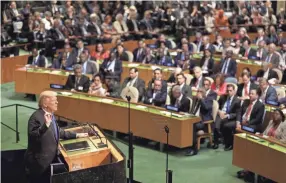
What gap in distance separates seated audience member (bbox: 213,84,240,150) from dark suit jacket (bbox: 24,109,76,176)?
4.65 metres

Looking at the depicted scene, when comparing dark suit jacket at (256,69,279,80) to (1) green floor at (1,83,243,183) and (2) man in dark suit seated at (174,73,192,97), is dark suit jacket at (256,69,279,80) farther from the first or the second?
(1) green floor at (1,83,243,183)

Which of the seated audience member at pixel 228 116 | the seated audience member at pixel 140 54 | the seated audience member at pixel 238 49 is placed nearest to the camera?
the seated audience member at pixel 228 116

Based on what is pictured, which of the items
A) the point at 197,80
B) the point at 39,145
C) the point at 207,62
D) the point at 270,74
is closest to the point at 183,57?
the point at 207,62

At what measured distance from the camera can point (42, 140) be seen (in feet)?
20.6

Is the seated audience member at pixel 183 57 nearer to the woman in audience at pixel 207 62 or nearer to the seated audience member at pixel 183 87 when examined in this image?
the woman in audience at pixel 207 62

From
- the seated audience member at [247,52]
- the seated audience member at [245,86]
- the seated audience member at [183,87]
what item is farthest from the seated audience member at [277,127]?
the seated audience member at [247,52]

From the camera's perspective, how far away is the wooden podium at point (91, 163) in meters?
6.38

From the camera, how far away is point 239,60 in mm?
14930

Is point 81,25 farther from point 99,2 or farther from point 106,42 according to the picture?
point 99,2

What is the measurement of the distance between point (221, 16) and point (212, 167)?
12430 millimetres

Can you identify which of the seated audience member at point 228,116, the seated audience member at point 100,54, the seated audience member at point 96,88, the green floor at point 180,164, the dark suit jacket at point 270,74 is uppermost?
the seated audience member at point 100,54

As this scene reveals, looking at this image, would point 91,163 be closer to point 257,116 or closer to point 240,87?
point 257,116

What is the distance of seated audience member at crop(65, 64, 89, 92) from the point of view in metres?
12.2

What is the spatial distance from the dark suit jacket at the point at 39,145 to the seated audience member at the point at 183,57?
8392mm
